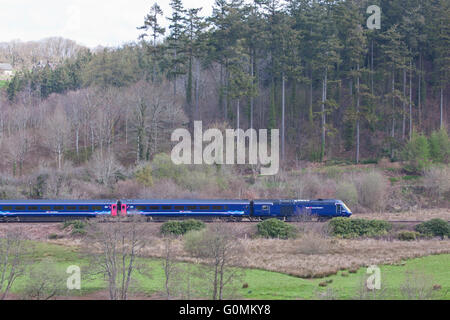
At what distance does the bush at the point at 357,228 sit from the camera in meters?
36.2

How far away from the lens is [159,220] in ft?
129

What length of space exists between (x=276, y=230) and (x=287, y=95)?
35382 millimetres

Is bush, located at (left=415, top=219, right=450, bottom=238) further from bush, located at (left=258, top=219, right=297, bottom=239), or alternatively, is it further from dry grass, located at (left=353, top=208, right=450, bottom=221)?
bush, located at (left=258, top=219, right=297, bottom=239)

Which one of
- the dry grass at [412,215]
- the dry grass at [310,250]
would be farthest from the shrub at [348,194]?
the dry grass at [310,250]

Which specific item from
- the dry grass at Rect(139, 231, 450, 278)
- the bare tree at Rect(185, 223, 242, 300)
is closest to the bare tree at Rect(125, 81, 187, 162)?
the dry grass at Rect(139, 231, 450, 278)

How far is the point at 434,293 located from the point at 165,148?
39.4 metres

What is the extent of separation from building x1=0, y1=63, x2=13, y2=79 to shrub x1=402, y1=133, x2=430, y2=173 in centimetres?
10698

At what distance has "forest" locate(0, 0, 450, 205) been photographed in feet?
191

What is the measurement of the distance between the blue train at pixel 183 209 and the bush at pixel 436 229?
18.3 ft

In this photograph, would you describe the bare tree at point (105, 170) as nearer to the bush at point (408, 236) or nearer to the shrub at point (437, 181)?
the bush at point (408, 236)
